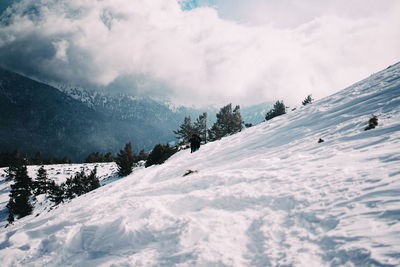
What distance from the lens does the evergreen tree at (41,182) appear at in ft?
119

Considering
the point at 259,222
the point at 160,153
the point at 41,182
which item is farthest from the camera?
the point at 41,182

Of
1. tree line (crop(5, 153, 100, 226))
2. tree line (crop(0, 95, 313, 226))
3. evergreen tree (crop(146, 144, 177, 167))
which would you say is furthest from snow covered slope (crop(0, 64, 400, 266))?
tree line (crop(5, 153, 100, 226))

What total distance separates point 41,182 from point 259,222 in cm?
4873

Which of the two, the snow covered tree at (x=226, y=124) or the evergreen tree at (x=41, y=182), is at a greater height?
the snow covered tree at (x=226, y=124)

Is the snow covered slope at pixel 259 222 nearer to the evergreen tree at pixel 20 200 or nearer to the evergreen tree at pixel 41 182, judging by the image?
the evergreen tree at pixel 20 200

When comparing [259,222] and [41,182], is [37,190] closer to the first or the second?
[41,182]

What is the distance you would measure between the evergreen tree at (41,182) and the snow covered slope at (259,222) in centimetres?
4096

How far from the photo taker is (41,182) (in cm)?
3666

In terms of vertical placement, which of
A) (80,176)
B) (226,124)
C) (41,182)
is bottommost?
(41,182)


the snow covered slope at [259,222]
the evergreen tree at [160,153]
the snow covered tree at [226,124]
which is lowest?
the snow covered slope at [259,222]

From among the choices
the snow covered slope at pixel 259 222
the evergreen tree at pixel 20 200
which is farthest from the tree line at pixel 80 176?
the snow covered slope at pixel 259 222

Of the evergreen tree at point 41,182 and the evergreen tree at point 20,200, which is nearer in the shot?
the evergreen tree at point 20,200

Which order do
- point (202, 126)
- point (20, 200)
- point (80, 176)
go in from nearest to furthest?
point (20, 200) → point (80, 176) → point (202, 126)

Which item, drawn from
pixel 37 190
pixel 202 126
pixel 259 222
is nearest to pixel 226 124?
pixel 202 126
